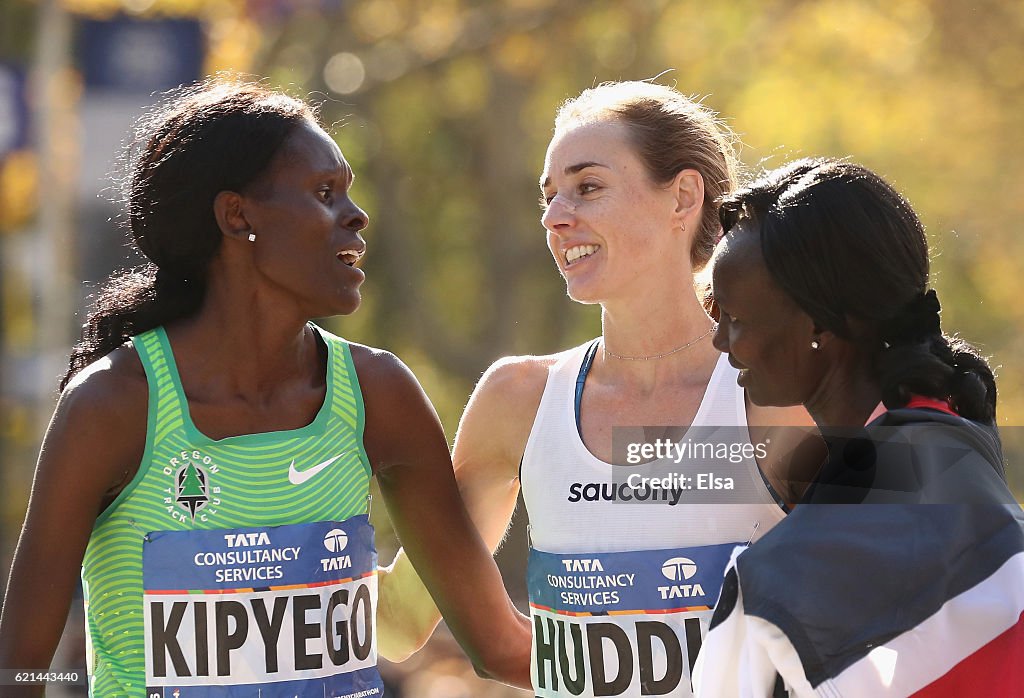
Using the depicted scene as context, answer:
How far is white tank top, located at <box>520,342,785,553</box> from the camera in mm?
3158

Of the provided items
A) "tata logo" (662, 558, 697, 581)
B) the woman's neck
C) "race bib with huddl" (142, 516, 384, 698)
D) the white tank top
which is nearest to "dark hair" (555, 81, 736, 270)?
the white tank top

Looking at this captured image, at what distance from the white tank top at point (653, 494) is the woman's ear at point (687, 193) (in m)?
0.39

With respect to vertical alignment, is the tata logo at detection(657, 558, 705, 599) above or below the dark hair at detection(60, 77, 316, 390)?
below

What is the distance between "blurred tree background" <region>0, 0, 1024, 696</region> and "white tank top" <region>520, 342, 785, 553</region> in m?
7.78

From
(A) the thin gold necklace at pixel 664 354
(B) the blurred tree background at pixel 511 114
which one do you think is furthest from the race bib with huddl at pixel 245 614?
(B) the blurred tree background at pixel 511 114

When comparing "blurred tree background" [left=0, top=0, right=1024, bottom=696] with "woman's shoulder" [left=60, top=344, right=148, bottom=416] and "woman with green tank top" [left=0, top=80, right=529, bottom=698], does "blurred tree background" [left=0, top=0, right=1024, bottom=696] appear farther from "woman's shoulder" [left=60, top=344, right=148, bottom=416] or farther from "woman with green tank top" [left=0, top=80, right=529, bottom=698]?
"woman's shoulder" [left=60, top=344, right=148, bottom=416]

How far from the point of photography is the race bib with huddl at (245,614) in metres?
2.96

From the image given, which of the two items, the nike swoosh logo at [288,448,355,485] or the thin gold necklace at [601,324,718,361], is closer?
the nike swoosh logo at [288,448,355,485]

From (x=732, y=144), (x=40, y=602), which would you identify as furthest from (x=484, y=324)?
(x=40, y=602)

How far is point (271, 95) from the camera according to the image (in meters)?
3.29

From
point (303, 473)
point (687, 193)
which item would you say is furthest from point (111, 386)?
point (687, 193)

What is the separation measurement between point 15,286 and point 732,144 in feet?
45.0

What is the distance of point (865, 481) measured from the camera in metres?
2.29

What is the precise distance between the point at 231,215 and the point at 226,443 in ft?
1.75
